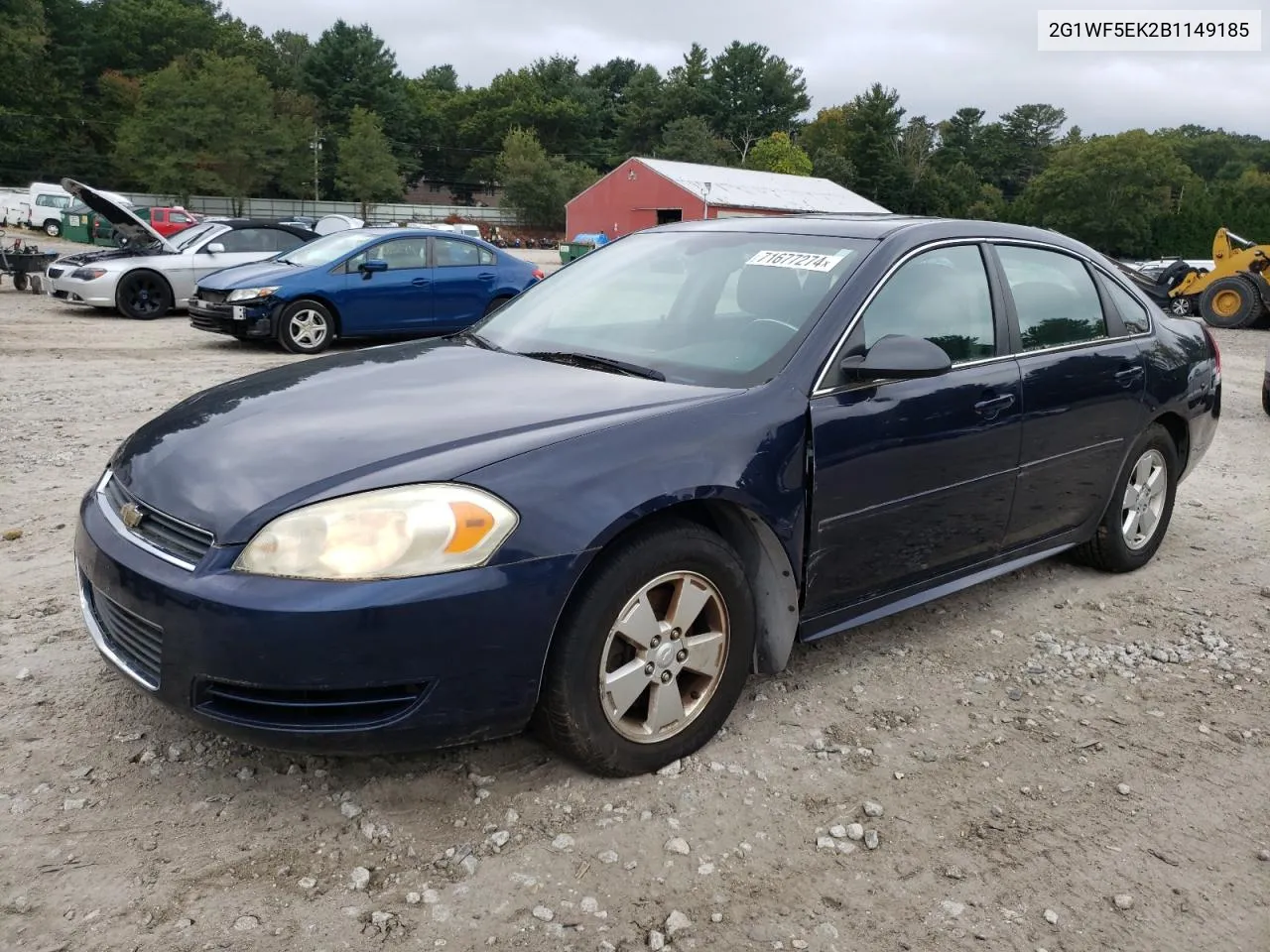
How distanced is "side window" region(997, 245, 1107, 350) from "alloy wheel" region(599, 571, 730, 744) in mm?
1848

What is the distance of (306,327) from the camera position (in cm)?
1092

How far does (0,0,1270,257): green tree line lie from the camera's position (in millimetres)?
60625

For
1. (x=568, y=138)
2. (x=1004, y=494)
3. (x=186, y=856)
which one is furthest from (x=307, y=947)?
(x=568, y=138)

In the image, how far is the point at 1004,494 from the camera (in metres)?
3.78

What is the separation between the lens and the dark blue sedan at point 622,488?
2391 mm

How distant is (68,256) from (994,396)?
14.5 metres

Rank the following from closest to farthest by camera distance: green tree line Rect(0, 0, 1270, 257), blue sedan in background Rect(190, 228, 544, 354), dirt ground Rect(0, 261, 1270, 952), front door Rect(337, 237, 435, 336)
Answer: dirt ground Rect(0, 261, 1270, 952) < blue sedan in background Rect(190, 228, 544, 354) < front door Rect(337, 237, 435, 336) < green tree line Rect(0, 0, 1270, 257)

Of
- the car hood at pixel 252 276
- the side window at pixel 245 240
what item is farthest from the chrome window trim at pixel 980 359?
the side window at pixel 245 240

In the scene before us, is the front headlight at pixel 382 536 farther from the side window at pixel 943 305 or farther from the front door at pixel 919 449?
the side window at pixel 943 305

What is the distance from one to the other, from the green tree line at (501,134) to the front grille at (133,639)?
55522mm

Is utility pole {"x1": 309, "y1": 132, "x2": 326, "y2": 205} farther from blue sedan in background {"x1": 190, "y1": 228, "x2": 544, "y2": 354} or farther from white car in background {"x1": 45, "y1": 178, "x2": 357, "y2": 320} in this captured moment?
blue sedan in background {"x1": 190, "y1": 228, "x2": 544, "y2": 354}

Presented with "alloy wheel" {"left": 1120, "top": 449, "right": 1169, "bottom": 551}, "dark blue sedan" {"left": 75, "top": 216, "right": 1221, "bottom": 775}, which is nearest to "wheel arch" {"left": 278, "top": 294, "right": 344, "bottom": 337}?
"dark blue sedan" {"left": 75, "top": 216, "right": 1221, "bottom": 775}

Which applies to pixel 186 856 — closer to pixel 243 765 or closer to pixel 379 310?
pixel 243 765

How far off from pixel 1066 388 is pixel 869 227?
1.06 meters
